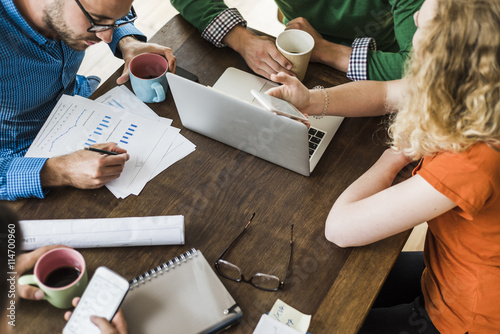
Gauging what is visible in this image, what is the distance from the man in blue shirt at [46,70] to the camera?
1070 mm

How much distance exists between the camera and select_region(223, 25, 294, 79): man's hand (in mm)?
1293

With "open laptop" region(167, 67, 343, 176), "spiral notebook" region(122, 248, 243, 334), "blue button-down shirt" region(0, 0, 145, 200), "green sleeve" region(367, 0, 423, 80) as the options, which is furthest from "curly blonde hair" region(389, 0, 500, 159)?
"blue button-down shirt" region(0, 0, 145, 200)

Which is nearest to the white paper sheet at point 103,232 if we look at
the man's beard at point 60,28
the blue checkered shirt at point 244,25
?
the man's beard at point 60,28

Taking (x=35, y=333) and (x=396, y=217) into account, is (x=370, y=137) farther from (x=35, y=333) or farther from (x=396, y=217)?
(x=35, y=333)

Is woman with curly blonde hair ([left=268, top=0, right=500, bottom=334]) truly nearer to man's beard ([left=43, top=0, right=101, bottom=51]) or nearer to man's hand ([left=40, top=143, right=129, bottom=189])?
man's hand ([left=40, top=143, right=129, bottom=189])

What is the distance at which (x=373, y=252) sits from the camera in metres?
1.03

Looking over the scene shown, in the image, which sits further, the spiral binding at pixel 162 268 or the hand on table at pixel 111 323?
the spiral binding at pixel 162 268

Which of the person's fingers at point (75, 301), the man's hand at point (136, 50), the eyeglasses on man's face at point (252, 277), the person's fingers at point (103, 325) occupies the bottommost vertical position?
the eyeglasses on man's face at point (252, 277)

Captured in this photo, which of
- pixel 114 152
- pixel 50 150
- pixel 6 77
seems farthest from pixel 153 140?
pixel 6 77

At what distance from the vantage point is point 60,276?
0.92 meters

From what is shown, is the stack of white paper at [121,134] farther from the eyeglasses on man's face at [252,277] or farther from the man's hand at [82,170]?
the eyeglasses on man's face at [252,277]

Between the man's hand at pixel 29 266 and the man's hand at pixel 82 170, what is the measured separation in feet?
0.58

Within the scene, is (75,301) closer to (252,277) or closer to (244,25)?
(252,277)

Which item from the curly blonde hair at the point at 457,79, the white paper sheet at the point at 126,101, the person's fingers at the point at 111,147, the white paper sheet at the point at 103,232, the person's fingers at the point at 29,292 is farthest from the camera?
the white paper sheet at the point at 126,101
